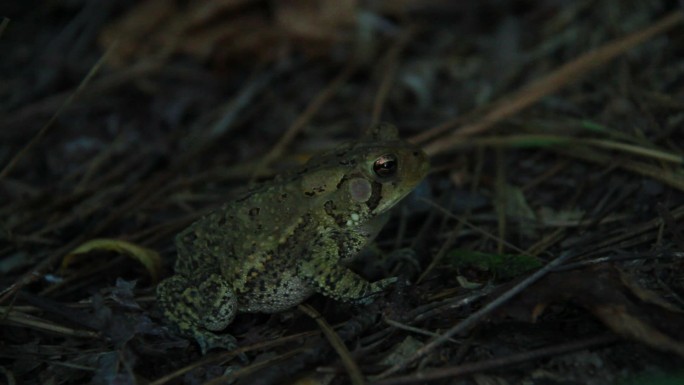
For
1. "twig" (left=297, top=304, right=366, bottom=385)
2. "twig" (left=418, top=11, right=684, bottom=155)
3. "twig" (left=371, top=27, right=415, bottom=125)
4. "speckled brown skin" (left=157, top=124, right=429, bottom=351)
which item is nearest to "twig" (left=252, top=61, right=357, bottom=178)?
"twig" (left=371, top=27, right=415, bottom=125)

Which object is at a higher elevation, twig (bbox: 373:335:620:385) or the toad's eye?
the toad's eye

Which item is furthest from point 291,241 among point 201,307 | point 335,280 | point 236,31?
point 236,31

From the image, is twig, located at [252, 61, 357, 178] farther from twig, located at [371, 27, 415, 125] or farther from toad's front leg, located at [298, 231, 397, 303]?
toad's front leg, located at [298, 231, 397, 303]

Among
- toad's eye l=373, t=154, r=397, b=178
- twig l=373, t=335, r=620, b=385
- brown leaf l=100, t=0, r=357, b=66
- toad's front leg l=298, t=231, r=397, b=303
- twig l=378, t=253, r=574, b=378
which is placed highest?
brown leaf l=100, t=0, r=357, b=66

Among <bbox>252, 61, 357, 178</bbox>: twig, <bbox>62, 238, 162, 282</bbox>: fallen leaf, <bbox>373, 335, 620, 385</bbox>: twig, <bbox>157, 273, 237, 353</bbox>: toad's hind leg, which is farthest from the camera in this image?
<bbox>252, 61, 357, 178</bbox>: twig

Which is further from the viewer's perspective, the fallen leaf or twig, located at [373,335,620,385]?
the fallen leaf

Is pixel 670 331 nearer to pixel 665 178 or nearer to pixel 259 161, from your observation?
pixel 665 178

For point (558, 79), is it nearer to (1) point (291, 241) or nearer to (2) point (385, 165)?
(2) point (385, 165)
